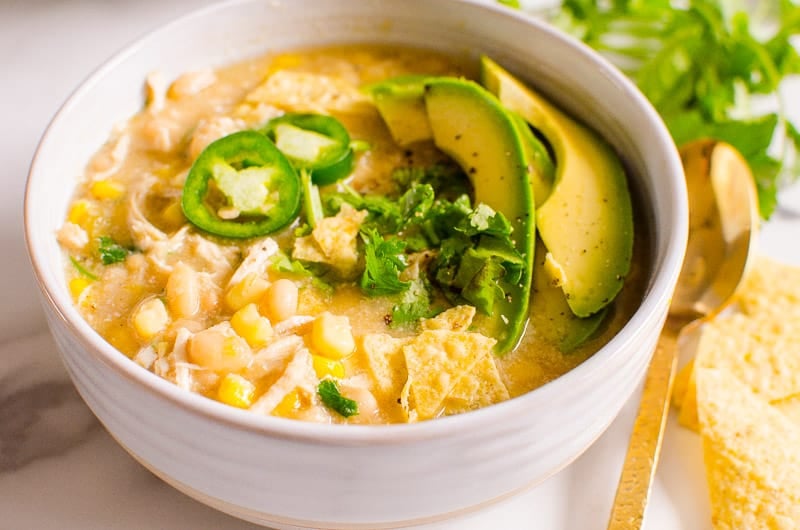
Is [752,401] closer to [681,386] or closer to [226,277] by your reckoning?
[681,386]

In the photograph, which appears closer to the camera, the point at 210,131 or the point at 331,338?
the point at 331,338

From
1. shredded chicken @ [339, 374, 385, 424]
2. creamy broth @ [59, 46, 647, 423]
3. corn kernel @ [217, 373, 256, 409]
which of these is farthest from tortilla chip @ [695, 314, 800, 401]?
corn kernel @ [217, 373, 256, 409]

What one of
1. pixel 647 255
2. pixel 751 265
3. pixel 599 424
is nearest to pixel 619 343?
pixel 599 424

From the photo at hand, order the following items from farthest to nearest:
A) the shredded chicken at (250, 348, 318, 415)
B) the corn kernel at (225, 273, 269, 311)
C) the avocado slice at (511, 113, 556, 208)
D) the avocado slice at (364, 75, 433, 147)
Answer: the avocado slice at (364, 75, 433, 147)
the avocado slice at (511, 113, 556, 208)
the corn kernel at (225, 273, 269, 311)
the shredded chicken at (250, 348, 318, 415)

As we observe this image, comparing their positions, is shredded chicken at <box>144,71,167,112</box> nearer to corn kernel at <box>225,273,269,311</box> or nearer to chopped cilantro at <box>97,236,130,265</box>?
chopped cilantro at <box>97,236,130,265</box>

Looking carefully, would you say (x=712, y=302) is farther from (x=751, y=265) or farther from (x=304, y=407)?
(x=304, y=407)

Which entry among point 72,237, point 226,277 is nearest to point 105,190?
point 72,237
